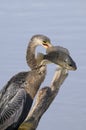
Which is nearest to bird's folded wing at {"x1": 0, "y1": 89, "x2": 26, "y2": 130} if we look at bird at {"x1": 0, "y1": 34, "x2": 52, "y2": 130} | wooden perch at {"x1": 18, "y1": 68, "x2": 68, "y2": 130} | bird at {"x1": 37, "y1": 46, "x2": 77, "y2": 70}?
bird at {"x1": 0, "y1": 34, "x2": 52, "y2": 130}

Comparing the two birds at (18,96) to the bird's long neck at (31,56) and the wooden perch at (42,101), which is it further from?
the wooden perch at (42,101)

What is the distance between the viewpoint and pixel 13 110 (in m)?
6.75

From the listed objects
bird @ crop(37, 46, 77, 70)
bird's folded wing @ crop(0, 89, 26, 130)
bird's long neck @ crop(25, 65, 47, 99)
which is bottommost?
bird's folded wing @ crop(0, 89, 26, 130)

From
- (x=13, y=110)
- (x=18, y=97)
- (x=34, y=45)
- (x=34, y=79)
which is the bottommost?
(x=13, y=110)

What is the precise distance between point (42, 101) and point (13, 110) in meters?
0.59

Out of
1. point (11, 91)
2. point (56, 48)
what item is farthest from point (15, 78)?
point (56, 48)

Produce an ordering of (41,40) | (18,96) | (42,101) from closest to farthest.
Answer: (42,101), (18,96), (41,40)

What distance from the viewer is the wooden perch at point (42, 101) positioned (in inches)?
247

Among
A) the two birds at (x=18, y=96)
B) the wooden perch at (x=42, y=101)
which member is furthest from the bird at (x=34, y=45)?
the wooden perch at (x=42, y=101)

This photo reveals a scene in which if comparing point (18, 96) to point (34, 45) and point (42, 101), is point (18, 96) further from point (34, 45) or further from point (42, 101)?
point (34, 45)

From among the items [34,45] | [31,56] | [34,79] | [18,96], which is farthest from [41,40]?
[18,96]

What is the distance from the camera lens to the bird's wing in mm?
6668

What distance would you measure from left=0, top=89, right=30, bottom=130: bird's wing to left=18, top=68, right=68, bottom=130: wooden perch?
30 cm

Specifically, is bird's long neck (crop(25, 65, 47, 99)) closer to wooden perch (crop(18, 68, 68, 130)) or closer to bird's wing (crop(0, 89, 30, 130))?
bird's wing (crop(0, 89, 30, 130))
